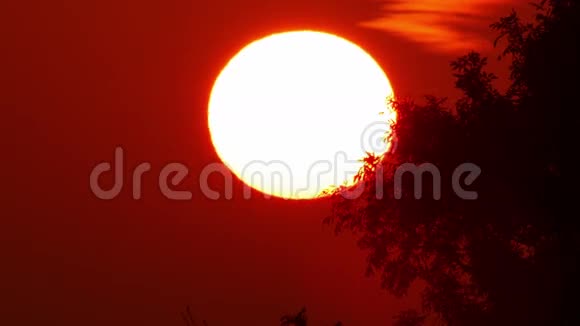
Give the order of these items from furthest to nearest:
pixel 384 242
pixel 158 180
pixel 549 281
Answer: pixel 158 180, pixel 384 242, pixel 549 281

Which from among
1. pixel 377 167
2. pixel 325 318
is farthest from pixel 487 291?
pixel 325 318

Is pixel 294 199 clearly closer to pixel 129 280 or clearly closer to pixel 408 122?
pixel 129 280

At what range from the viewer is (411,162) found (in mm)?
38781

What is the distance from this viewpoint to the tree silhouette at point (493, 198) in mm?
37156

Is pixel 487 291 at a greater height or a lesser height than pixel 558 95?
lesser

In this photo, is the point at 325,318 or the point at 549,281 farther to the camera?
the point at 325,318

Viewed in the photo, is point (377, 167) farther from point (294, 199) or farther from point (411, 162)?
point (294, 199)

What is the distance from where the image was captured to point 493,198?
3762 centimetres

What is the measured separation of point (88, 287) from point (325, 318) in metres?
9.99

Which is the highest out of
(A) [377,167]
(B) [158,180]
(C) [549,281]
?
(B) [158,180]

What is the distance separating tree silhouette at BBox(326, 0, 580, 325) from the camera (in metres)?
37.2

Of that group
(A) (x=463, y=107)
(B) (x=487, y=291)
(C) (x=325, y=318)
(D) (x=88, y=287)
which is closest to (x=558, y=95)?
(A) (x=463, y=107)

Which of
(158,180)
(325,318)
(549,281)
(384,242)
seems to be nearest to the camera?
(549,281)

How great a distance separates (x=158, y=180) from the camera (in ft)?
224
